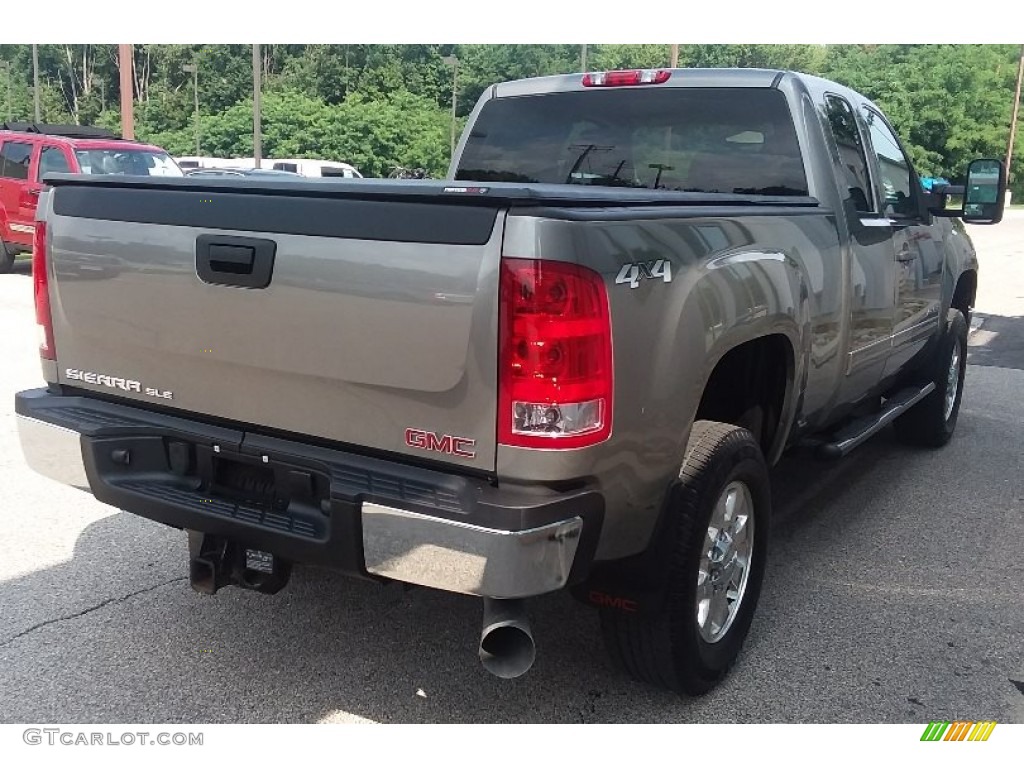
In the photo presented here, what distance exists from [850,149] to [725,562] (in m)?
2.18

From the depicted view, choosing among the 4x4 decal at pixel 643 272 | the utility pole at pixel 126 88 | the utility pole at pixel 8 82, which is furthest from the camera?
the utility pole at pixel 8 82

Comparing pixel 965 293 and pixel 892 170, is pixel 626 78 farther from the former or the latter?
pixel 965 293

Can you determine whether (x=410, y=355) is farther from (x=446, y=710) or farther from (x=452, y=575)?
(x=446, y=710)

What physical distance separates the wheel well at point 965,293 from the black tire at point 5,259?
44.0 feet

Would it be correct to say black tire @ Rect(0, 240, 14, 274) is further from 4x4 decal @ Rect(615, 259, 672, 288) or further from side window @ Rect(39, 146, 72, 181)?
4x4 decal @ Rect(615, 259, 672, 288)

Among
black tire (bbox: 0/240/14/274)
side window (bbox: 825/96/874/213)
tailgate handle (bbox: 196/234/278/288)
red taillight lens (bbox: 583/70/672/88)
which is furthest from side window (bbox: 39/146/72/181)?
tailgate handle (bbox: 196/234/278/288)

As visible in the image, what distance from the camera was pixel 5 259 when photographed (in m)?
14.7

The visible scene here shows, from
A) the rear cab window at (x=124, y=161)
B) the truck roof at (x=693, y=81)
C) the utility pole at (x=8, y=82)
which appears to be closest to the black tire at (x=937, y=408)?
the truck roof at (x=693, y=81)

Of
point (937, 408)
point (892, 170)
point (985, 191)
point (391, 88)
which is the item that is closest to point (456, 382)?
point (892, 170)

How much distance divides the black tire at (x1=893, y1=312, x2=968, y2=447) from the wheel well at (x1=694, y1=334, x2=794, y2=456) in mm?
2632

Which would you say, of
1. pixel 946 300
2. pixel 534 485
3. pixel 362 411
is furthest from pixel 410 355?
pixel 946 300

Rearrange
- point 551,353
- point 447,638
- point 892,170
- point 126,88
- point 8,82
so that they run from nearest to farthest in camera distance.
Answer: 1. point 551,353
2. point 447,638
3. point 892,170
4. point 126,88
5. point 8,82

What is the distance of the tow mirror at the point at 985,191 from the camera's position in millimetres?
5113

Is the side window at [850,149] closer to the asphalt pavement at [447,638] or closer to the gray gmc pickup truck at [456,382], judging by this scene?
the gray gmc pickup truck at [456,382]
